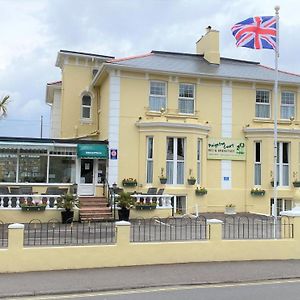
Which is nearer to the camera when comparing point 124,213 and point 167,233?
point 167,233

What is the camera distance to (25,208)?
19.2m

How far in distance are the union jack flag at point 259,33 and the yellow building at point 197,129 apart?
7.34 m

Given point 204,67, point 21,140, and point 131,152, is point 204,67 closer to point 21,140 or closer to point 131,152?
point 131,152

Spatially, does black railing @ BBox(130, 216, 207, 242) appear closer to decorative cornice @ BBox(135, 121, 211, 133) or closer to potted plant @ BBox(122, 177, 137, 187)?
potted plant @ BBox(122, 177, 137, 187)

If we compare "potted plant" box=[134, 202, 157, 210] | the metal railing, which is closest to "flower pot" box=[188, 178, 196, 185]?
"potted plant" box=[134, 202, 157, 210]

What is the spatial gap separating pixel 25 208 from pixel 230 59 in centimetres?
1540

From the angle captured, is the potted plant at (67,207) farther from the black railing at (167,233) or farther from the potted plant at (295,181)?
the potted plant at (295,181)

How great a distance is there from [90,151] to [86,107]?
593 cm

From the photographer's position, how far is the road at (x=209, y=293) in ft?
26.2

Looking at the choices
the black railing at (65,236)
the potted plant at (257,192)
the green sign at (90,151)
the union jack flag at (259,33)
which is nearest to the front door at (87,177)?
the green sign at (90,151)

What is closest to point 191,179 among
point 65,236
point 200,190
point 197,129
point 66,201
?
point 200,190

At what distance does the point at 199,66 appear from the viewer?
25.1m

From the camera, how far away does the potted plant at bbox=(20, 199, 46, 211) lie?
19.2 metres

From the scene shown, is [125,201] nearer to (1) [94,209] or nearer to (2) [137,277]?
(1) [94,209]
